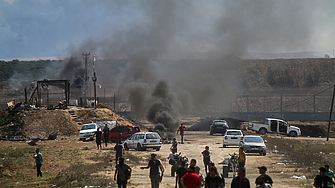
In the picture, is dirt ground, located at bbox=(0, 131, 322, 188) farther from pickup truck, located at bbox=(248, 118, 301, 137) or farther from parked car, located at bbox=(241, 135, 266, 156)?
pickup truck, located at bbox=(248, 118, 301, 137)

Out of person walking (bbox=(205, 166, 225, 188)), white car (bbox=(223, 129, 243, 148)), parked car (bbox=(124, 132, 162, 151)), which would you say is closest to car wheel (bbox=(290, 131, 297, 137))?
white car (bbox=(223, 129, 243, 148))

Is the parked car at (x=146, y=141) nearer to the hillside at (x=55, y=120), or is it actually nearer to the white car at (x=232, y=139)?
the white car at (x=232, y=139)

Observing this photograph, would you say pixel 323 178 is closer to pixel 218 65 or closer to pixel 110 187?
pixel 110 187

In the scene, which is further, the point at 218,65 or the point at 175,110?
the point at 218,65

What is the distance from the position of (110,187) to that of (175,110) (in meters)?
35.9

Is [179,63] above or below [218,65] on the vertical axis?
above

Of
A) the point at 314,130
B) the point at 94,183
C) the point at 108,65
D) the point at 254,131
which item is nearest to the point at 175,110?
the point at 254,131

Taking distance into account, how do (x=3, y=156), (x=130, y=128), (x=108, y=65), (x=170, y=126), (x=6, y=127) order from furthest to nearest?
1. (x=108, y=65)
2. (x=170, y=126)
3. (x=6, y=127)
4. (x=130, y=128)
5. (x=3, y=156)

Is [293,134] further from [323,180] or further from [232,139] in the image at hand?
[323,180]

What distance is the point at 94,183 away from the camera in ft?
46.5

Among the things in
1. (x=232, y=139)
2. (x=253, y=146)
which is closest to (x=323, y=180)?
(x=253, y=146)

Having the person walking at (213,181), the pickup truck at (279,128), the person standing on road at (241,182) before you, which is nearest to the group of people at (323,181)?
the person standing on road at (241,182)

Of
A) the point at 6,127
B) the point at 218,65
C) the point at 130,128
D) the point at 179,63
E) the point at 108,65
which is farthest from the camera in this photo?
the point at 108,65

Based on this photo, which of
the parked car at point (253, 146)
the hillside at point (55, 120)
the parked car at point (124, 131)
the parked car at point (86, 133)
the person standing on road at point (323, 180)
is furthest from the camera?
the hillside at point (55, 120)
